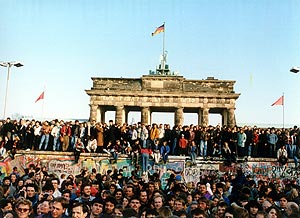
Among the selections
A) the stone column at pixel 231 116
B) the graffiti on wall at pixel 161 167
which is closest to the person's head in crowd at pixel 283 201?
the graffiti on wall at pixel 161 167

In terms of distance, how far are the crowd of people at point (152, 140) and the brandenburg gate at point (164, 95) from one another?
68.8ft

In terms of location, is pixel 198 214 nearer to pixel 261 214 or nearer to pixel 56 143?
pixel 261 214

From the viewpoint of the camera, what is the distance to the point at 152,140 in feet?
60.6

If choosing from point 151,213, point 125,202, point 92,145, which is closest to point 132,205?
point 125,202

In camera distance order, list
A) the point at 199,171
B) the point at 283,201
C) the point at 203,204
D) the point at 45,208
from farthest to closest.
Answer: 1. the point at 199,171
2. the point at 283,201
3. the point at 203,204
4. the point at 45,208

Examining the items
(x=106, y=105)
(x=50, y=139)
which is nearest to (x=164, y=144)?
(x=50, y=139)

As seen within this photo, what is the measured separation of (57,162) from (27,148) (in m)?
1.72

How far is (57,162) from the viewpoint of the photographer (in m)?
19.3

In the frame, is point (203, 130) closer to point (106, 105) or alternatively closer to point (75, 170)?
point (75, 170)

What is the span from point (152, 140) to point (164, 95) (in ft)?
72.1

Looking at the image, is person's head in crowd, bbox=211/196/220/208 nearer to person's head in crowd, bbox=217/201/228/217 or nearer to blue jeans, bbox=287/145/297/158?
person's head in crowd, bbox=217/201/228/217

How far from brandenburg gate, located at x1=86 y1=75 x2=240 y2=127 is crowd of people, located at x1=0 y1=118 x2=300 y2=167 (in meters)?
21.0

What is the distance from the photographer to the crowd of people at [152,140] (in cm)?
1830

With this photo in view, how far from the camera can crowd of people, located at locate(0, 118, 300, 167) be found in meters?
18.3
